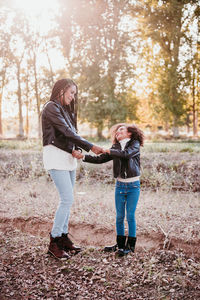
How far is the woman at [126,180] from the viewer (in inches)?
150

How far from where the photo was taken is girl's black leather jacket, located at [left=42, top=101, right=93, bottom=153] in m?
3.64

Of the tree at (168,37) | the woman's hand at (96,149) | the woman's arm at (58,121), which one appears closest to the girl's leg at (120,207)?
the woman's hand at (96,149)

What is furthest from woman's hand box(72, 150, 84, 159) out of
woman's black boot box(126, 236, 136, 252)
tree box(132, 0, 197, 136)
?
tree box(132, 0, 197, 136)

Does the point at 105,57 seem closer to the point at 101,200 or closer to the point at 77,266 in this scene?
the point at 101,200

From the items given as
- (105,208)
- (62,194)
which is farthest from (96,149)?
(105,208)

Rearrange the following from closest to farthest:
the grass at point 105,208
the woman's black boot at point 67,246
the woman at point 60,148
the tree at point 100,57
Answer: the woman at point 60,148
the woman's black boot at point 67,246
the grass at point 105,208
the tree at point 100,57

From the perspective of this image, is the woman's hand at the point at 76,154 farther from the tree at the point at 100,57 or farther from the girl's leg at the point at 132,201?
the tree at the point at 100,57

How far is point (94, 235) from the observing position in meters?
4.75

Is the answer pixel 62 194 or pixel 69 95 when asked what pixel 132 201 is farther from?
pixel 69 95

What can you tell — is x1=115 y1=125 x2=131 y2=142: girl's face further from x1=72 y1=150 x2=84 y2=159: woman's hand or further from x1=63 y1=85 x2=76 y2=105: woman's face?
x1=63 y1=85 x2=76 y2=105: woman's face

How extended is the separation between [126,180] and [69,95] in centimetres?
136

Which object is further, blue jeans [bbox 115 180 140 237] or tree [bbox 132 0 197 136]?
tree [bbox 132 0 197 136]

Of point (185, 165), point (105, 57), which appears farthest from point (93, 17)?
point (185, 165)

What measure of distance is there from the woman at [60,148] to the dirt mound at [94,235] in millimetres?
871
